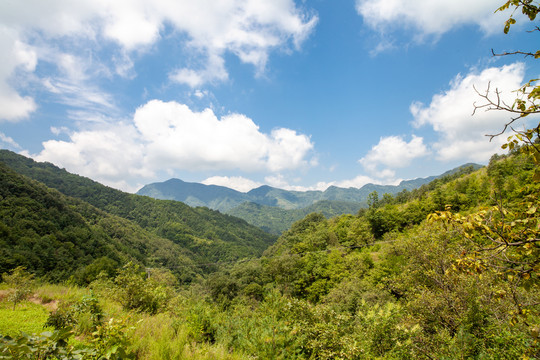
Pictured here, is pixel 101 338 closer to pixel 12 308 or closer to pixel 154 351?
pixel 154 351

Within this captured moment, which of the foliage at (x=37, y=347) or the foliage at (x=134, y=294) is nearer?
the foliage at (x=37, y=347)

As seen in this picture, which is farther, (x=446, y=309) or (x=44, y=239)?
(x=44, y=239)

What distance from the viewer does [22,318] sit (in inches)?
269

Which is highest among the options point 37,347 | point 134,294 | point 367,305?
point 37,347

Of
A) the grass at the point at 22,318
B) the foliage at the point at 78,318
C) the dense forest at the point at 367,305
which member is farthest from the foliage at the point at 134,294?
the foliage at the point at 78,318

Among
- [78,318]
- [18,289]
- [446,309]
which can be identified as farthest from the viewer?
[446,309]

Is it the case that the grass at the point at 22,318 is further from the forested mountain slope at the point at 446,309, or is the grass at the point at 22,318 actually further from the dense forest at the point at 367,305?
the forested mountain slope at the point at 446,309

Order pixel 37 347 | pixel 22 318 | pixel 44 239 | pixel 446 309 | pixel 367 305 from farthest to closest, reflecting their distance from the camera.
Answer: pixel 44 239 < pixel 446 309 < pixel 367 305 < pixel 22 318 < pixel 37 347

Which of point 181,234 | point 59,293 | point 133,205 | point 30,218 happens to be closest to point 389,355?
point 59,293

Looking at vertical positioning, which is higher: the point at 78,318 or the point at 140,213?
the point at 140,213

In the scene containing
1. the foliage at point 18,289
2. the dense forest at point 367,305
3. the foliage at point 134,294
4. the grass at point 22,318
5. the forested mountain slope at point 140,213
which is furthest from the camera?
the forested mountain slope at point 140,213

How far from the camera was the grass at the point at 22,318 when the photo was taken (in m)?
5.72

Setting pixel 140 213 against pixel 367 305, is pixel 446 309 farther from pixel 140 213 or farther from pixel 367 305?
pixel 140 213

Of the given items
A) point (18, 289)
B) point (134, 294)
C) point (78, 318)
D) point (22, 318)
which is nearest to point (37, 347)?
point (78, 318)
